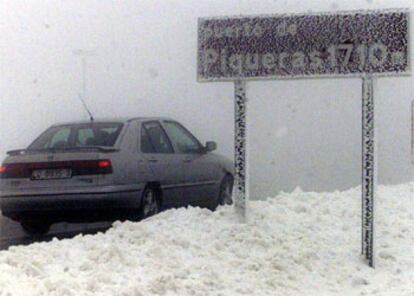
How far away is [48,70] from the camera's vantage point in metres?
7.41

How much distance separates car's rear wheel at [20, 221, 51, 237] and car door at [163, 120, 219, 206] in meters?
1.52

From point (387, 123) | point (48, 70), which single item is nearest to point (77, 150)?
point (48, 70)

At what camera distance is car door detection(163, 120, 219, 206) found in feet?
25.4

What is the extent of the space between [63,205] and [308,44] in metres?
2.94

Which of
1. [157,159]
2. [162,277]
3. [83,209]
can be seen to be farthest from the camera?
[157,159]

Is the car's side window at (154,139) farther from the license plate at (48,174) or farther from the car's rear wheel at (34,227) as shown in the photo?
the car's rear wheel at (34,227)

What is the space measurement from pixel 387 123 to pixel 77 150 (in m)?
3.28

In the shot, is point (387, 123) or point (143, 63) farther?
point (387, 123)

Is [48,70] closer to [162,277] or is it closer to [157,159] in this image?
[157,159]

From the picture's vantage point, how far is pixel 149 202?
7711 millimetres

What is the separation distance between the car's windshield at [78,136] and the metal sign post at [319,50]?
1120 mm

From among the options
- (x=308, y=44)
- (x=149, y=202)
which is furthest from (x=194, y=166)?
(x=308, y=44)

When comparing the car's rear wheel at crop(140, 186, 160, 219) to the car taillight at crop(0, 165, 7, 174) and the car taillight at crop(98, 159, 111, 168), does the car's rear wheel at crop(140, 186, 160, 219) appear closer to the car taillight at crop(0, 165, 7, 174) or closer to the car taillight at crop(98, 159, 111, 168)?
the car taillight at crop(98, 159, 111, 168)

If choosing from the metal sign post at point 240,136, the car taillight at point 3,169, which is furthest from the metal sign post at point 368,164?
the car taillight at point 3,169
